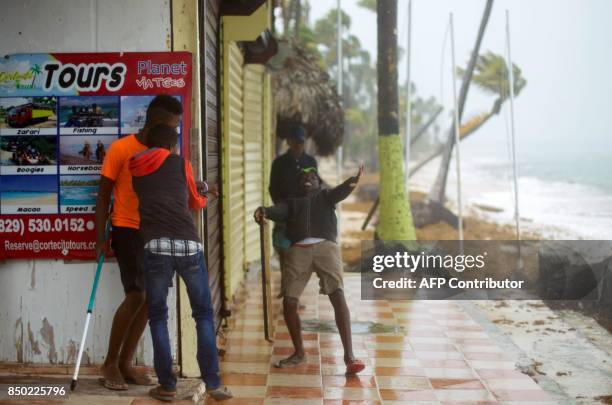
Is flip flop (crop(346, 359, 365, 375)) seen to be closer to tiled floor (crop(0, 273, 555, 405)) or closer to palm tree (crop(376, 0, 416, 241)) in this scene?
tiled floor (crop(0, 273, 555, 405))

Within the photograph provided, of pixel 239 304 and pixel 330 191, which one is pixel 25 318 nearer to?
pixel 330 191

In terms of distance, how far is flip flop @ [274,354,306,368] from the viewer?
5.71 metres

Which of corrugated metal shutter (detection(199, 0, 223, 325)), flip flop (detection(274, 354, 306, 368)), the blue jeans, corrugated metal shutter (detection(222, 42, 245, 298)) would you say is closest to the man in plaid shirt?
the blue jeans

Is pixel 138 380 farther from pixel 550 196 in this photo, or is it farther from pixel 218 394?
pixel 550 196

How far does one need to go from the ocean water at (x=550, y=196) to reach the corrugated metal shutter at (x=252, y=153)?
12234 mm

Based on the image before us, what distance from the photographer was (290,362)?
5730mm

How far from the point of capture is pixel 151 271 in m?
4.36

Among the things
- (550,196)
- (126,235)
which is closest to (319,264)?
(126,235)

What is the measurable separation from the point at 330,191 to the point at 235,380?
1.47 meters

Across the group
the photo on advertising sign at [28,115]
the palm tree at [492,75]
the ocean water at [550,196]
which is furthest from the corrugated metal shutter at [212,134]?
the palm tree at [492,75]

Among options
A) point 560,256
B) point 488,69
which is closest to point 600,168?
point 488,69

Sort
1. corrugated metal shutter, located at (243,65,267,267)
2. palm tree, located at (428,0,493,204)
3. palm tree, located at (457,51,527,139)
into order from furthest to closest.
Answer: palm tree, located at (457,51,527,139), palm tree, located at (428,0,493,204), corrugated metal shutter, located at (243,65,267,267)

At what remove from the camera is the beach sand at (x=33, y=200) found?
505 cm

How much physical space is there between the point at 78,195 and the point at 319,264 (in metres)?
1.72
